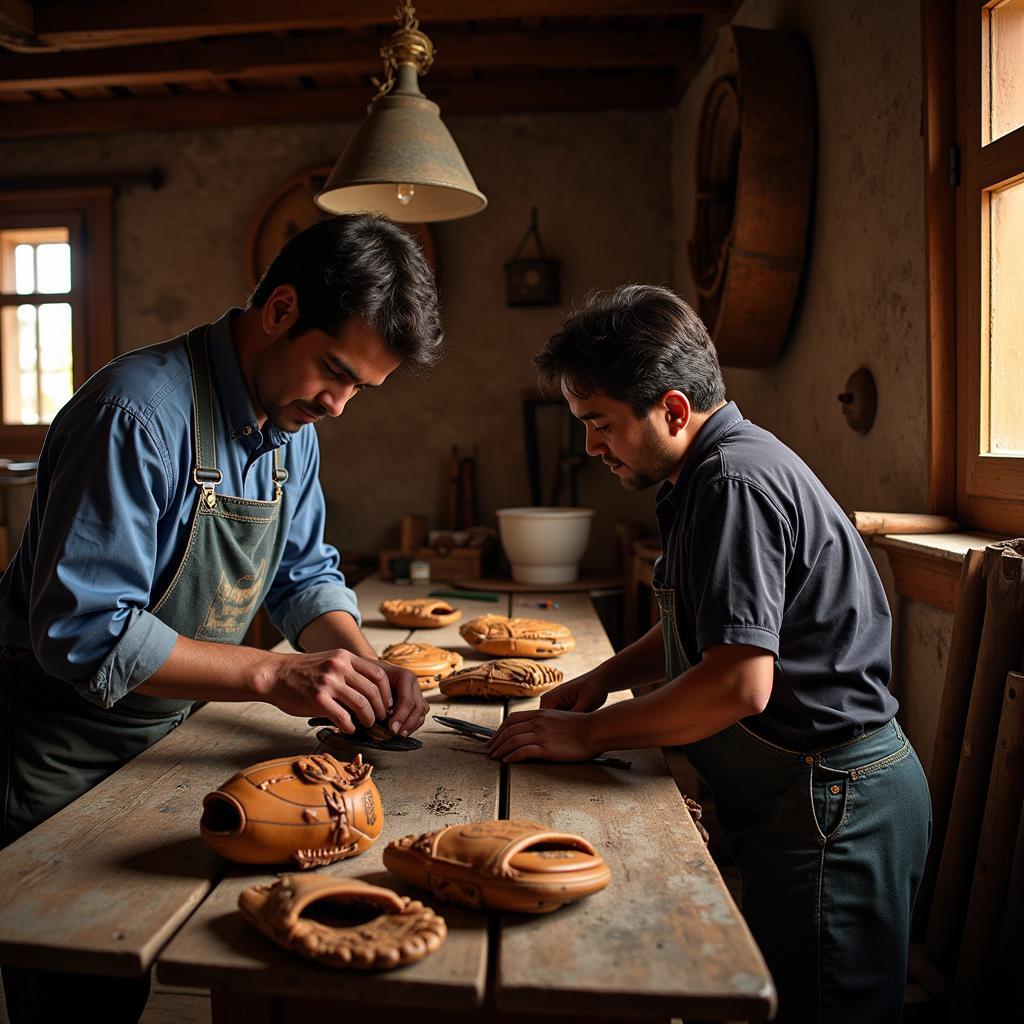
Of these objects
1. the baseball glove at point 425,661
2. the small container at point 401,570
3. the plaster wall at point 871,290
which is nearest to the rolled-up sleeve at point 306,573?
the baseball glove at point 425,661

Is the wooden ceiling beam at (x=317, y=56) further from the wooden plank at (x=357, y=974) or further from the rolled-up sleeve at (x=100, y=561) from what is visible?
the wooden plank at (x=357, y=974)

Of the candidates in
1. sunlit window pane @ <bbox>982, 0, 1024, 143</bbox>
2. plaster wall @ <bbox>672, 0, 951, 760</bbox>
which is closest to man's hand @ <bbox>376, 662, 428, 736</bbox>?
plaster wall @ <bbox>672, 0, 951, 760</bbox>

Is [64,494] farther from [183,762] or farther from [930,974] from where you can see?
[930,974]

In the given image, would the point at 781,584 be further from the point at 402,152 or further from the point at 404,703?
the point at 402,152

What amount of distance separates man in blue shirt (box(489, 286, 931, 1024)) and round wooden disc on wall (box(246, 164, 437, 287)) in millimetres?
Answer: 4024

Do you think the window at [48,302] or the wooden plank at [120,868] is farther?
the window at [48,302]

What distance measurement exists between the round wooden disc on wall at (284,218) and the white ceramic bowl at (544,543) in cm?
183

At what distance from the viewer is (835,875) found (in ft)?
5.66

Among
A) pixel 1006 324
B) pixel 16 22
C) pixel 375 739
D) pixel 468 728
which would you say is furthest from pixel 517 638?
pixel 16 22

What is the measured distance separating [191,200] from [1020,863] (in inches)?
221

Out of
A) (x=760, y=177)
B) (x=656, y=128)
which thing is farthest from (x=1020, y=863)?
(x=656, y=128)

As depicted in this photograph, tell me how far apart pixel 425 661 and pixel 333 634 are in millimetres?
249

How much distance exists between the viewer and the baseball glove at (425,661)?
7.68ft

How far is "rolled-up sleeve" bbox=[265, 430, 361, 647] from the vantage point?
235 centimetres
